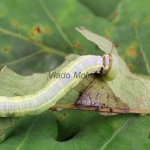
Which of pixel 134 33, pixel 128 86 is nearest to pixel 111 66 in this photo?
pixel 128 86

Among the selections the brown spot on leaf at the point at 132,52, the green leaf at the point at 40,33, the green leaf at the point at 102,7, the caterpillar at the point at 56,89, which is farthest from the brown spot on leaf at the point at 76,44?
the green leaf at the point at 102,7

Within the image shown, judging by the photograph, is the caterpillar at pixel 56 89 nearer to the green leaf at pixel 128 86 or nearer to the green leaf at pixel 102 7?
the green leaf at pixel 128 86

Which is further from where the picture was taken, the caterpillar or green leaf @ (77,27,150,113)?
green leaf @ (77,27,150,113)

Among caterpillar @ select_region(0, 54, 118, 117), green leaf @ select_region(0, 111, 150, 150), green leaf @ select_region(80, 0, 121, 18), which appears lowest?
green leaf @ select_region(0, 111, 150, 150)

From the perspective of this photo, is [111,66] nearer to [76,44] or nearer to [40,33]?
[76,44]

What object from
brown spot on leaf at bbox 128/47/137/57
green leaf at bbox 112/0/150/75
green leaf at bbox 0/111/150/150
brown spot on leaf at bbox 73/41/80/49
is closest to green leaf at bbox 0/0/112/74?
brown spot on leaf at bbox 73/41/80/49

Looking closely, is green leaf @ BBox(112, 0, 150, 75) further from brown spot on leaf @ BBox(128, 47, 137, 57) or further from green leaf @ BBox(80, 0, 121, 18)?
green leaf @ BBox(80, 0, 121, 18)

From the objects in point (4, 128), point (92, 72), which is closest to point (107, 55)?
point (92, 72)

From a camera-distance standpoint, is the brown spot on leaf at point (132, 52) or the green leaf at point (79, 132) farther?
the brown spot on leaf at point (132, 52)
